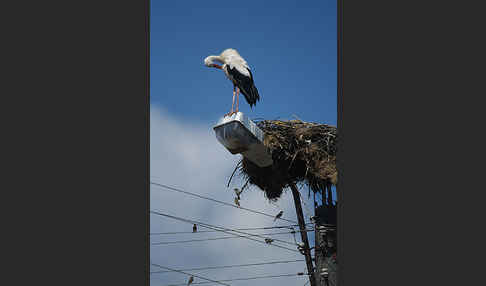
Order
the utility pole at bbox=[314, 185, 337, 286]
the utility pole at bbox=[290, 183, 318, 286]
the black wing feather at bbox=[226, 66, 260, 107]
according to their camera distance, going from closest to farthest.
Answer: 1. the utility pole at bbox=[314, 185, 337, 286]
2. the utility pole at bbox=[290, 183, 318, 286]
3. the black wing feather at bbox=[226, 66, 260, 107]

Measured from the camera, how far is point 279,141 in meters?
9.23

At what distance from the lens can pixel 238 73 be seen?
9.31 metres

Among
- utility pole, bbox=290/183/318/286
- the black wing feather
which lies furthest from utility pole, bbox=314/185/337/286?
the black wing feather

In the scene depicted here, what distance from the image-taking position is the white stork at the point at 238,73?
9219mm

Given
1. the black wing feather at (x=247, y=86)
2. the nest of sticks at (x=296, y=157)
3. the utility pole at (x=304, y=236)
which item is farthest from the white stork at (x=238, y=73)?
the utility pole at (x=304, y=236)

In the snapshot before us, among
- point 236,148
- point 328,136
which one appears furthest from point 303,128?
point 236,148

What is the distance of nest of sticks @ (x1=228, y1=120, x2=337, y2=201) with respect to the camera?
30.3ft

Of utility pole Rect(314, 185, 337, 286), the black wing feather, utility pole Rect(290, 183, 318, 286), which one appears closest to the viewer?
utility pole Rect(314, 185, 337, 286)

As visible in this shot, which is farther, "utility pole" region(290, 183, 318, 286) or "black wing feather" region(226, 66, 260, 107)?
"black wing feather" region(226, 66, 260, 107)

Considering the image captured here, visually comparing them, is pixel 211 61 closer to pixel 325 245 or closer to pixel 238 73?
pixel 238 73

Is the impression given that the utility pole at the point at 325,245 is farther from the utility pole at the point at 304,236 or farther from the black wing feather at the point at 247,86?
the black wing feather at the point at 247,86

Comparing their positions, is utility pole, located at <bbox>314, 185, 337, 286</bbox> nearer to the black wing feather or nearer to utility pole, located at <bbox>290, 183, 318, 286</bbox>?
utility pole, located at <bbox>290, 183, 318, 286</bbox>

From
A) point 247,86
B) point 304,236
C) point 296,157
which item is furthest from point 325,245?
point 247,86

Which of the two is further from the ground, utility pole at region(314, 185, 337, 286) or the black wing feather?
the black wing feather
